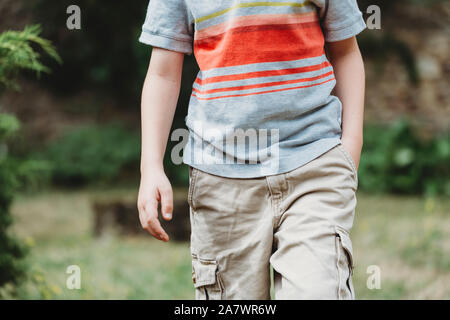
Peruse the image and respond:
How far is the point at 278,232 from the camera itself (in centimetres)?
174

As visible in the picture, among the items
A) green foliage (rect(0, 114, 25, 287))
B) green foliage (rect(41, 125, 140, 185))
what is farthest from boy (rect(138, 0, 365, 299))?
green foliage (rect(41, 125, 140, 185))

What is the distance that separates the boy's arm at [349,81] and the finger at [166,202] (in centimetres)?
59

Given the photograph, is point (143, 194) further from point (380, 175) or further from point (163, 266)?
point (380, 175)

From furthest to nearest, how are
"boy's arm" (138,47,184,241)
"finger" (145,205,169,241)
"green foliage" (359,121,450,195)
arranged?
"green foliage" (359,121,450,195)
"boy's arm" (138,47,184,241)
"finger" (145,205,169,241)

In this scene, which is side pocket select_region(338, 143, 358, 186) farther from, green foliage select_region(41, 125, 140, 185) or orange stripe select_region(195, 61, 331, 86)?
green foliage select_region(41, 125, 140, 185)

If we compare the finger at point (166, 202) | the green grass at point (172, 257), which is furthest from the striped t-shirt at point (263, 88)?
the green grass at point (172, 257)

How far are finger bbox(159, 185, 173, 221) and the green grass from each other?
165 centimetres

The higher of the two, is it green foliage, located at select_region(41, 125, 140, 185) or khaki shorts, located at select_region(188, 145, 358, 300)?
khaki shorts, located at select_region(188, 145, 358, 300)

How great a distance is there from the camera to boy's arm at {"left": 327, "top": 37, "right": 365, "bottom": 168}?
6.23 ft

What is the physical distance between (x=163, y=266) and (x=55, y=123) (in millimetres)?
6150

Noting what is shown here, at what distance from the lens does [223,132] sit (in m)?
1.81

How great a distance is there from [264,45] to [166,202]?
56 cm

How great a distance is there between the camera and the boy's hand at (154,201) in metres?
1.74

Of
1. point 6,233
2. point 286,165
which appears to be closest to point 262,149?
point 286,165
